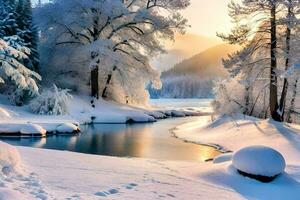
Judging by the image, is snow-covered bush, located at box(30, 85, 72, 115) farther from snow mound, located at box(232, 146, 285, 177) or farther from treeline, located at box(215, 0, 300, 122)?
snow mound, located at box(232, 146, 285, 177)

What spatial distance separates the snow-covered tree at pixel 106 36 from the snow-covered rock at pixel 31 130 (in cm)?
1030

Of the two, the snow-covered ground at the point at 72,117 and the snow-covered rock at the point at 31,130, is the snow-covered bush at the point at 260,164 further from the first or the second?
the snow-covered ground at the point at 72,117

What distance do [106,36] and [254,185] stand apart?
25.3 m

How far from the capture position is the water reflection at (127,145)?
16611mm

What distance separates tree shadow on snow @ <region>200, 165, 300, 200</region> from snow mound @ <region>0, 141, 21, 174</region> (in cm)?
432

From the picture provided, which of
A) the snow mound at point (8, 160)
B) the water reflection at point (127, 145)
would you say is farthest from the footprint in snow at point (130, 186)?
the water reflection at point (127, 145)

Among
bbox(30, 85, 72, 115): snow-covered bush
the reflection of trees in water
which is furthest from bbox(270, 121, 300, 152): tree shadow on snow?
bbox(30, 85, 72, 115): snow-covered bush

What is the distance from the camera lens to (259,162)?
10.1 metres

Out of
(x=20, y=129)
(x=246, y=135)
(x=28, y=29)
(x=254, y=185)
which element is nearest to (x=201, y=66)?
(x=28, y=29)

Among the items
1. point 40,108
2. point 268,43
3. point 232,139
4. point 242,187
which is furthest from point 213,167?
point 40,108

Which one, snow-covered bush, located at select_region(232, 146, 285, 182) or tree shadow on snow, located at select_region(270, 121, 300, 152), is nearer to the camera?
snow-covered bush, located at select_region(232, 146, 285, 182)

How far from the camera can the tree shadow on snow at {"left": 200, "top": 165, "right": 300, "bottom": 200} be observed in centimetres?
926

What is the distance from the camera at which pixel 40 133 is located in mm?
20891

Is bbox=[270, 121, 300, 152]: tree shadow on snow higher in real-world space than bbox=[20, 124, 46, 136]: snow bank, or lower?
higher
